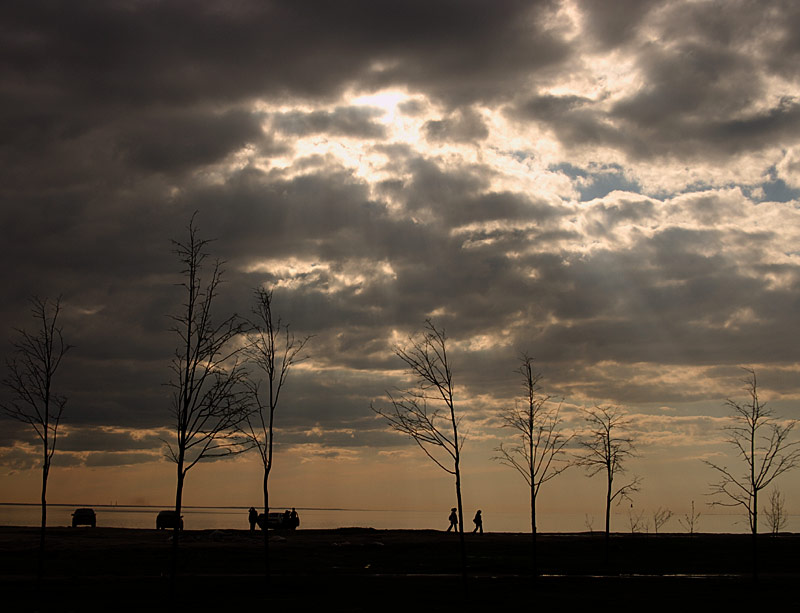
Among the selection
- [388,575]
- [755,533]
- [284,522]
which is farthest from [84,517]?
[755,533]

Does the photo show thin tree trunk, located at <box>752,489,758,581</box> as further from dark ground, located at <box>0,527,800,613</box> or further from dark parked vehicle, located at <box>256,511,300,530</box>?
dark parked vehicle, located at <box>256,511,300,530</box>

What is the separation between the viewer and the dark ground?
23.4m

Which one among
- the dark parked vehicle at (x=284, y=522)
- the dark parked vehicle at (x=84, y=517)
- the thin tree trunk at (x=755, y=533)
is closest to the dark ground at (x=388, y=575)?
the thin tree trunk at (x=755, y=533)

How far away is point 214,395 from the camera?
22.7 metres

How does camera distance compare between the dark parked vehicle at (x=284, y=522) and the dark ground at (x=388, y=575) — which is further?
the dark parked vehicle at (x=284, y=522)

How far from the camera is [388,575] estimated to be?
106ft

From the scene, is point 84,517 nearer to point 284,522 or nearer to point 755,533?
point 284,522

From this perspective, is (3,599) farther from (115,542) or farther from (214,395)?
(115,542)

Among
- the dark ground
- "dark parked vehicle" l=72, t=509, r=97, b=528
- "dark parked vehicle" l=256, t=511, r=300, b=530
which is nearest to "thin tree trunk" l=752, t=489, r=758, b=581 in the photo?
the dark ground

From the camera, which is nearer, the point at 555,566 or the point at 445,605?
the point at 445,605

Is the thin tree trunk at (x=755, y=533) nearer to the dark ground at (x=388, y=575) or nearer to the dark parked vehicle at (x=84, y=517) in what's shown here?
the dark ground at (x=388, y=575)

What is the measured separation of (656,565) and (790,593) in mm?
12859

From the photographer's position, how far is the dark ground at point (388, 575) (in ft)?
76.9

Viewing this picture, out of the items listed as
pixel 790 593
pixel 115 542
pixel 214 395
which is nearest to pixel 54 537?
pixel 115 542
